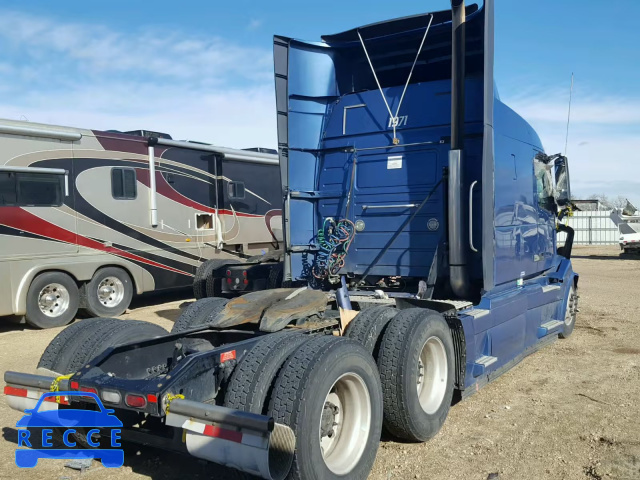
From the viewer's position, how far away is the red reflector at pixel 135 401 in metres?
3.29

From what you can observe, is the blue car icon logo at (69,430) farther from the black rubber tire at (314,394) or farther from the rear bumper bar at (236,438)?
the black rubber tire at (314,394)

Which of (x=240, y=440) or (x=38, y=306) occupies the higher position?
(x=240, y=440)

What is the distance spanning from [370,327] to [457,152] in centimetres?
198

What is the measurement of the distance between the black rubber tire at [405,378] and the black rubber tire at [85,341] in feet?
6.13

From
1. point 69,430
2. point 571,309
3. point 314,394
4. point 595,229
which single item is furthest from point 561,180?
point 595,229

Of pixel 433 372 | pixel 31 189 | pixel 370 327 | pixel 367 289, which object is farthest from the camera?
pixel 31 189

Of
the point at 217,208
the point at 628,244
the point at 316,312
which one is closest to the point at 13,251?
the point at 217,208

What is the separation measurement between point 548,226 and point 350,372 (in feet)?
16.6

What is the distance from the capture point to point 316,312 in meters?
4.75

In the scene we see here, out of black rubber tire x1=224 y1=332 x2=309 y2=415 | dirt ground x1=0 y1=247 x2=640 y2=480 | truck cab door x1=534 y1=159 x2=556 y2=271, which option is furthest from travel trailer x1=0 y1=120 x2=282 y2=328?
black rubber tire x1=224 y1=332 x2=309 y2=415

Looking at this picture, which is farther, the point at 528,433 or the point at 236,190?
the point at 236,190

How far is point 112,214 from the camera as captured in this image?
10508 millimetres

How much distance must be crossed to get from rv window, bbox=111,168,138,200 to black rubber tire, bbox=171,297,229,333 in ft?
18.9

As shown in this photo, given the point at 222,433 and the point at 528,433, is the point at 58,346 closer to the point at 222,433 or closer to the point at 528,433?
the point at 222,433
